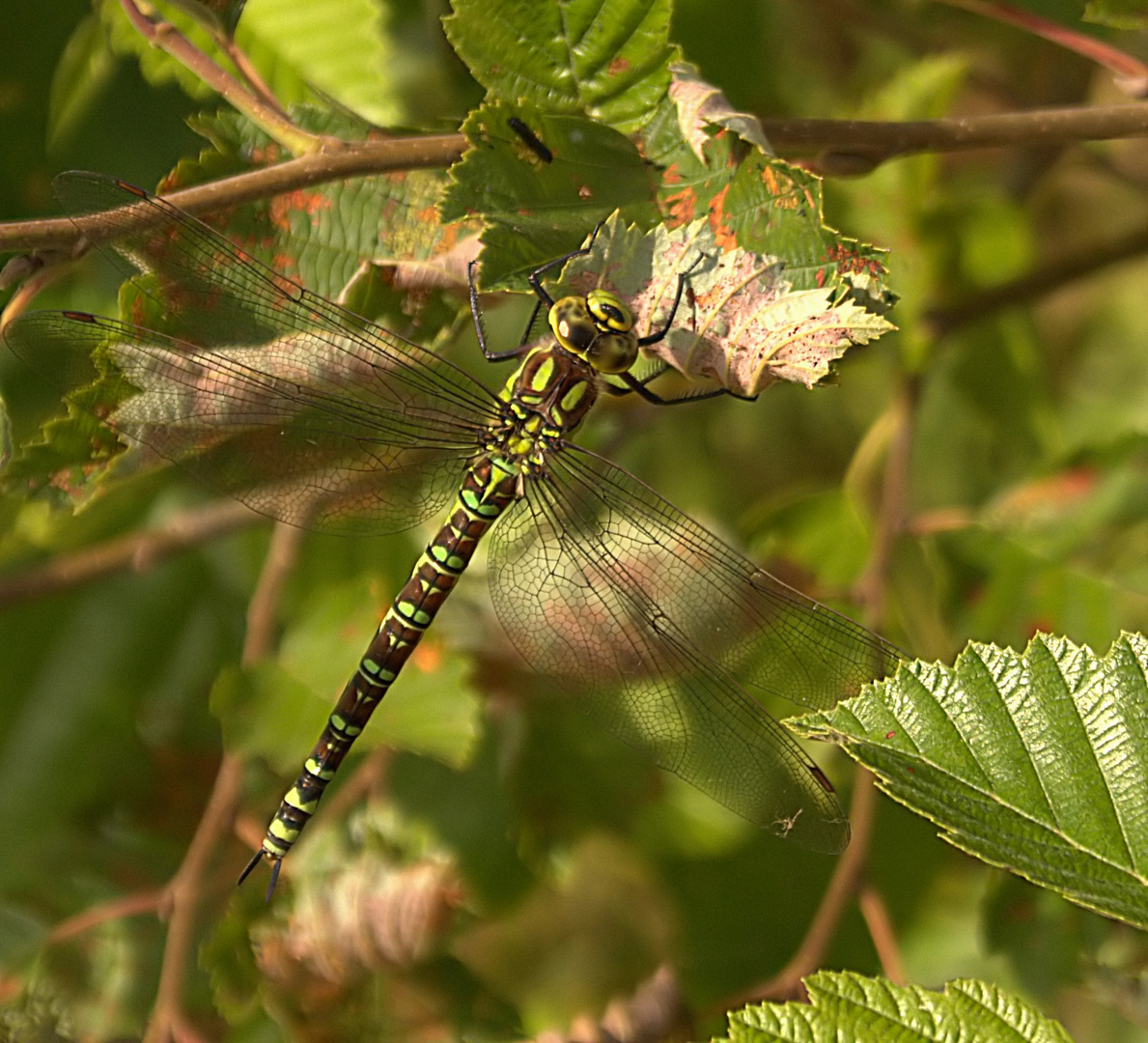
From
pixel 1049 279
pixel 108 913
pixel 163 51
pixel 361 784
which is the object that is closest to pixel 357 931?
pixel 361 784

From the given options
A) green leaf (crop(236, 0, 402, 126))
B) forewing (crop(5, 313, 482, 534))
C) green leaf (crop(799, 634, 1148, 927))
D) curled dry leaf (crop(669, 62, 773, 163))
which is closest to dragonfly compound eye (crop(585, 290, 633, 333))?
curled dry leaf (crop(669, 62, 773, 163))

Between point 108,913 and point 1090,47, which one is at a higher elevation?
point 1090,47

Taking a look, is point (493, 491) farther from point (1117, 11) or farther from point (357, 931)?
point (1117, 11)

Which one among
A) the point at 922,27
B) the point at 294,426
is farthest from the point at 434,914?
the point at 922,27

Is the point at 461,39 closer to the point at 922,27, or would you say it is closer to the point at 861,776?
the point at 861,776

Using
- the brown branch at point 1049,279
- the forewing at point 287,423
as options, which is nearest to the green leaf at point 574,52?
the forewing at point 287,423

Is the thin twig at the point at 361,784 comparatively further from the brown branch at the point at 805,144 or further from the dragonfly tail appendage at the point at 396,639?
the brown branch at the point at 805,144
